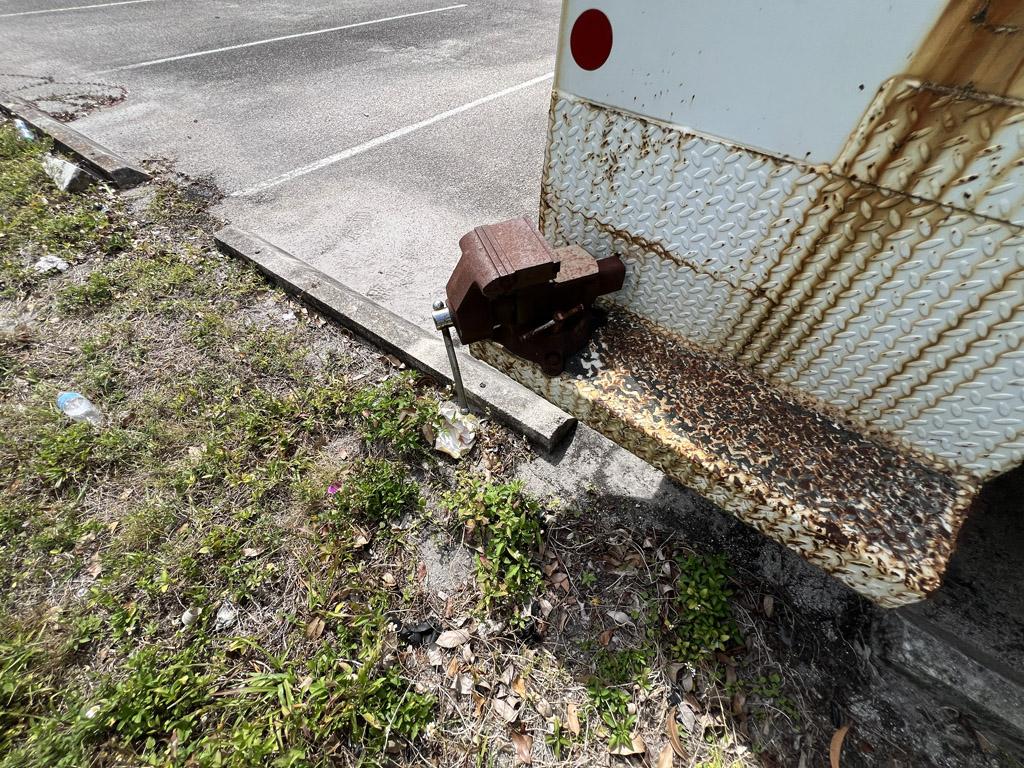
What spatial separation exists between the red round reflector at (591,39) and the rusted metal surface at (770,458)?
0.80 m

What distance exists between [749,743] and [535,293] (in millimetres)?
1611

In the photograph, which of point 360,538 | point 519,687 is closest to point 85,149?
point 360,538

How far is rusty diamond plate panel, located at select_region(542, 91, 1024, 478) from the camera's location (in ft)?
3.28

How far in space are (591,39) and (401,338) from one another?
6.17 ft

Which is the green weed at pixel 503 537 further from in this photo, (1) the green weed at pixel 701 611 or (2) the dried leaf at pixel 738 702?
(2) the dried leaf at pixel 738 702

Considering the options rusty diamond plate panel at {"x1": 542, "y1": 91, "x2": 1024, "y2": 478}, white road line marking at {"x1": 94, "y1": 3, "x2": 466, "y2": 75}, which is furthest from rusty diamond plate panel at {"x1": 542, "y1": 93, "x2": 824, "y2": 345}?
white road line marking at {"x1": 94, "y1": 3, "x2": 466, "y2": 75}

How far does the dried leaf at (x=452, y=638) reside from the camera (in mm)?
1808

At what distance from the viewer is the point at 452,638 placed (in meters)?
1.82

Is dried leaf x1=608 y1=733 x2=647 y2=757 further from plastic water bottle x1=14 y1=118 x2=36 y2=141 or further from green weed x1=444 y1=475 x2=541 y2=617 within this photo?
plastic water bottle x1=14 y1=118 x2=36 y2=141

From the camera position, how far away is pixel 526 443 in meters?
2.39

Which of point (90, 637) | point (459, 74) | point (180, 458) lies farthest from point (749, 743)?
point (459, 74)

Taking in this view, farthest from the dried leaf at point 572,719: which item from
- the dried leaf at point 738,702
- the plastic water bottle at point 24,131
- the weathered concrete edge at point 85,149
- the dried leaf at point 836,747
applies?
the plastic water bottle at point 24,131

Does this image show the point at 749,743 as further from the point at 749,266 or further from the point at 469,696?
the point at 749,266

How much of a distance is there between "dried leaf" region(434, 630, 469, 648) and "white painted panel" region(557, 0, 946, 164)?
72.5 inches
